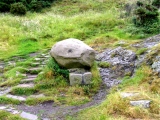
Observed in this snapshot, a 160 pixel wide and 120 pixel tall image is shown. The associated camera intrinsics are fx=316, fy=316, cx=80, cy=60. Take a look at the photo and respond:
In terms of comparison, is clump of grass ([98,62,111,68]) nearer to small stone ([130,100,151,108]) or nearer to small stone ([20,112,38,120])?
small stone ([130,100,151,108])

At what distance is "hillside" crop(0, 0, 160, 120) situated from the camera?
7.31m

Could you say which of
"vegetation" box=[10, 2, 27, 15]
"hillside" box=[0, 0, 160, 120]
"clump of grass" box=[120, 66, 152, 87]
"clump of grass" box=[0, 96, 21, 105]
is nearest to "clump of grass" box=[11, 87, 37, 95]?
"hillside" box=[0, 0, 160, 120]

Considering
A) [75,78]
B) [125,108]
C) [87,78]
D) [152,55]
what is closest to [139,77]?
[152,55]

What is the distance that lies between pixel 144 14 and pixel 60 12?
1093cm

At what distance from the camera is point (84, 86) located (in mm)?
A: 9266

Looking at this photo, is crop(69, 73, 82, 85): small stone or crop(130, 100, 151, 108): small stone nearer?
crop(130, 100, 151, 108): small stone

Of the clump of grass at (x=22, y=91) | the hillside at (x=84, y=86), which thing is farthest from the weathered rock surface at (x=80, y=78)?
the clump of grass at (x=22, y=91)

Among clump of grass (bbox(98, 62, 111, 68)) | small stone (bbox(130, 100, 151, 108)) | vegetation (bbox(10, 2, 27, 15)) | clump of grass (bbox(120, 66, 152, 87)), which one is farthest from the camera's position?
vegetation (bbox(10, 2, 27, 15))

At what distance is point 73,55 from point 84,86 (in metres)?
0.99

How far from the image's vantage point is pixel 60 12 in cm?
2481

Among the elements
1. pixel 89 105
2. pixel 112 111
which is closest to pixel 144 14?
pixel 89 105

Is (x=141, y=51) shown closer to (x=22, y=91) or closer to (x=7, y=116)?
(x=22, y=91)

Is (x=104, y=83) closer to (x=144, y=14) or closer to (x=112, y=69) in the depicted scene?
(x=112, y=69)

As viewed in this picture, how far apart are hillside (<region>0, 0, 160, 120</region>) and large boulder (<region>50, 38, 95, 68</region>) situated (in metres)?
0.33
